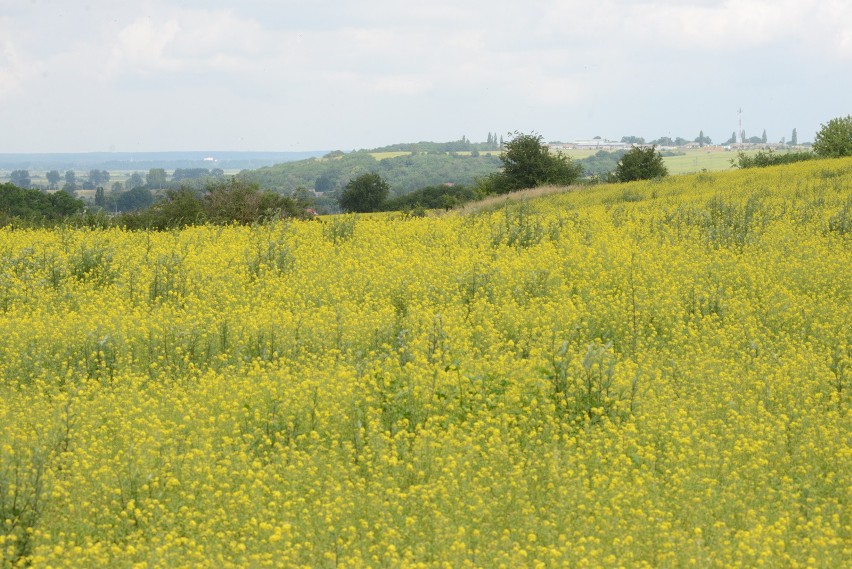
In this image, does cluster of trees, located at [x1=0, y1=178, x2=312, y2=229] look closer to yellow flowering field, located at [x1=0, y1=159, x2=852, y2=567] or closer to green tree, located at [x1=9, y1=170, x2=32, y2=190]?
yellow flowering field, located at [x1=0, y1=159, x2=852, y2=567]

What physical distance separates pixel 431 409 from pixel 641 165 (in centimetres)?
3843

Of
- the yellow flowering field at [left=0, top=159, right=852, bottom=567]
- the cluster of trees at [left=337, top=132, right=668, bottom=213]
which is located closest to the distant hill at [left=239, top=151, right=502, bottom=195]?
the cluster of trees at [left=337, top=132, right=668, bottom=213]

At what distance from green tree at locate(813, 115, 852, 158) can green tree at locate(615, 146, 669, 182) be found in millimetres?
8194

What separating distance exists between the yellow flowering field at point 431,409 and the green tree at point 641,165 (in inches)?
1175

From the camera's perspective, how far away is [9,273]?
41.0 feet

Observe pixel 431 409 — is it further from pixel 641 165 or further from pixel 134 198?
pixel 134 198

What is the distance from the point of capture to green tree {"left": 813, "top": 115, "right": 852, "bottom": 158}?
42438 millimetres

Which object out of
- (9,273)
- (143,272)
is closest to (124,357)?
(143,272)

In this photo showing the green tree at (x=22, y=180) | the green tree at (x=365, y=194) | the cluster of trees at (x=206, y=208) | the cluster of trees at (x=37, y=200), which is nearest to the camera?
the cluster of trees at (x=206, y=208)

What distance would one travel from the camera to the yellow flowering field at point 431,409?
5281 mm

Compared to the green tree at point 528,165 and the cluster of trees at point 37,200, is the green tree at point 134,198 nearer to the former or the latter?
the cluster of trees at point 37,200

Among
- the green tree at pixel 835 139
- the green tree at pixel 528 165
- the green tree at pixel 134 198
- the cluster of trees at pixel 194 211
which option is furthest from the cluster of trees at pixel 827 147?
the green tree at pixel 134 198

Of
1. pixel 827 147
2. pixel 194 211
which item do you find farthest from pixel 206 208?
pixel 827 147

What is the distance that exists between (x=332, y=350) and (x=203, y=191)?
673 inches
